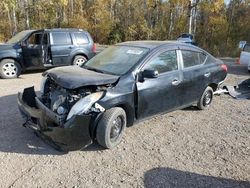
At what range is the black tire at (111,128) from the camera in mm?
4184

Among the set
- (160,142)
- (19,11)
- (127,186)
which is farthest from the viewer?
(19,11)

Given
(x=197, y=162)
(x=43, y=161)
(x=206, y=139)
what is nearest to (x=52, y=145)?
(x=43, y=161)

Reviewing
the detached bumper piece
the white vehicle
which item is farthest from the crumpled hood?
the white vehicle

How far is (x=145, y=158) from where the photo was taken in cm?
423

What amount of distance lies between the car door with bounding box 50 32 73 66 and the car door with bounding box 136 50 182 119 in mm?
5942

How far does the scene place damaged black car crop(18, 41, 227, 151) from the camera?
13.3ft

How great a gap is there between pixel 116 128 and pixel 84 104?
2.46 feet

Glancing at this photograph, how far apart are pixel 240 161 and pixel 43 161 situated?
2947 millimetres

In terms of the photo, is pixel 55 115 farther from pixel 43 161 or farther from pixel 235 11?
pixel 235 11

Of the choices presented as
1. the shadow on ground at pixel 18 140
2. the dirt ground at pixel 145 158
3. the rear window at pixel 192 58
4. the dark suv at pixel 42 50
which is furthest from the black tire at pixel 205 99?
the dark suv at pixel 42 50

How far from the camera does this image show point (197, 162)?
4184 mm

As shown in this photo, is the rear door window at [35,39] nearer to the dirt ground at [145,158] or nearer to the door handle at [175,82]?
the dirt ground at [145,158]

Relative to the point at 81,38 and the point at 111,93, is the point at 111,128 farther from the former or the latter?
the point at 81,38

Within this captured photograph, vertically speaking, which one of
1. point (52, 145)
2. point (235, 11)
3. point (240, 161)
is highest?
point (235, 11)
